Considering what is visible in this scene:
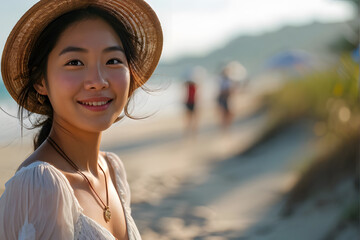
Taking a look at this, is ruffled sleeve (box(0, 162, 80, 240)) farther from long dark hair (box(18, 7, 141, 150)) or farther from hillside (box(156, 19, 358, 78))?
hillside (box(156, 19, 358, 78))

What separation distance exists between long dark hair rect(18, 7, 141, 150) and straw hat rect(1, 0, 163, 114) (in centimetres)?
2

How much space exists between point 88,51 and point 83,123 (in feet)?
0.73

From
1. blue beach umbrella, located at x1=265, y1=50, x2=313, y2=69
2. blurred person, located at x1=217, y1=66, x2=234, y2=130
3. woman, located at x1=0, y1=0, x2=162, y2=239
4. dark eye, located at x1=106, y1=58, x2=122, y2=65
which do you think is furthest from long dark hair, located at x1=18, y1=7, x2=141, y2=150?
blue beach umbrella, located at x1=265, y1=50, x2=313, y2=69

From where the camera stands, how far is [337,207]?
5207mm

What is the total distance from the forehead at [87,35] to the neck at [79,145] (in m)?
0.29

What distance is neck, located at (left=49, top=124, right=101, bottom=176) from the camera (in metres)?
1.80

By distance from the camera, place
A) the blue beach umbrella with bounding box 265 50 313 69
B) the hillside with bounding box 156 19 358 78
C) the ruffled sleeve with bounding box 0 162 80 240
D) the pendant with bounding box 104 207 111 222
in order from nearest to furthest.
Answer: the ruffled sleeve with bounding box 0 162 80 240 < the pendant with bounding box 104 207 111 222 < the blue beach umbrella with bounding box 265 50 313 69 < the hillside with bounding box 156 19 358 78

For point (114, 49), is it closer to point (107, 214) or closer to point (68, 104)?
point (68, 104)

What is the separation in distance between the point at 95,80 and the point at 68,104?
0.37ft

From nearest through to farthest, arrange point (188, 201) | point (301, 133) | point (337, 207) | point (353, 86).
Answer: point (337, 207)
point (353, 86)
point (188, 201)
point (301, 133)

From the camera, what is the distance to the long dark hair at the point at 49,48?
1.71 metres

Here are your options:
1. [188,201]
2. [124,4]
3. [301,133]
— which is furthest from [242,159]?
[124,4]

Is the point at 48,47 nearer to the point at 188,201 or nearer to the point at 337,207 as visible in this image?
the point at 337,207

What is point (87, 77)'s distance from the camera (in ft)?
5.49
